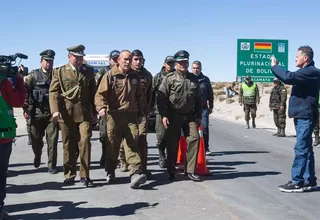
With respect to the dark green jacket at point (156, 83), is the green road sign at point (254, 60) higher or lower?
higher

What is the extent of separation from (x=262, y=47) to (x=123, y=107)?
19.6 metres

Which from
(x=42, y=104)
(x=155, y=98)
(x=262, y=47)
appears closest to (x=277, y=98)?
(x=155, y=98)

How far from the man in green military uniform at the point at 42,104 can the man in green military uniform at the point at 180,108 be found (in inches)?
84.4

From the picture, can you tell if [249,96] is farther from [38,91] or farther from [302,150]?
[302,150]

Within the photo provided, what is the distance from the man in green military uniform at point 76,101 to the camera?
306 inches

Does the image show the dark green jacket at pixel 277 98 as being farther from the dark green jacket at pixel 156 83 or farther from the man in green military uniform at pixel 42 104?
the man in green military uniform at pixel 42 104

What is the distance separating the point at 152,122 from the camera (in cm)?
1800

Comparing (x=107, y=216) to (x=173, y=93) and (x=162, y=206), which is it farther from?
(x=173, y=93)

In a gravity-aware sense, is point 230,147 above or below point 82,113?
below

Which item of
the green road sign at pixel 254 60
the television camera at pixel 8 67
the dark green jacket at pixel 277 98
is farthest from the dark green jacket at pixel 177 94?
the green road sign at pixel 254 60

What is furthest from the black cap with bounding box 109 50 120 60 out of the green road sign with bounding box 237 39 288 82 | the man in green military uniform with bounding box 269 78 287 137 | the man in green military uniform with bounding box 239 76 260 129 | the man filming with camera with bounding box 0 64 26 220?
the green road sign with bounding box 237 39 288 82

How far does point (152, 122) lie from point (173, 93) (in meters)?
9.76

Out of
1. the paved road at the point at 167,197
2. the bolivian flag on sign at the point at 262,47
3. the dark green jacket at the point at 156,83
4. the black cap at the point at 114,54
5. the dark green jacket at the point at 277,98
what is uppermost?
the bolivian flag on sign at the point at 262,47

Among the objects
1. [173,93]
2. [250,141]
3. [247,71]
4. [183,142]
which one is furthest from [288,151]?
[247,71]
